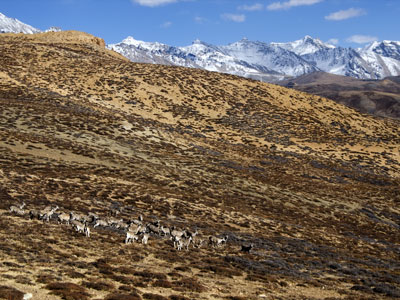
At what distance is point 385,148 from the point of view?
8306cm

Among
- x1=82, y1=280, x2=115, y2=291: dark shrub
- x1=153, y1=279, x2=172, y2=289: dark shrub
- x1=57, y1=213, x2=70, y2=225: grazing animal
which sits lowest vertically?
x1=153, y1=279, x2=172, y2=289: dark shrub

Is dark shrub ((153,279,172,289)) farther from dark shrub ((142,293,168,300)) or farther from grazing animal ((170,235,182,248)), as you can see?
grazing animal ((170,235,182,248))

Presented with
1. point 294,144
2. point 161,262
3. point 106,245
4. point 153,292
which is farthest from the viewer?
point 294,144

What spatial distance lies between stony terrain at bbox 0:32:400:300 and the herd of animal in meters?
0.59

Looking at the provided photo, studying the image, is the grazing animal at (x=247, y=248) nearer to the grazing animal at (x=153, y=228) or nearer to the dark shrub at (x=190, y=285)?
the grazing animal at (x=153, y=228)

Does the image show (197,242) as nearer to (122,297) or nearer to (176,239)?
(176,239)

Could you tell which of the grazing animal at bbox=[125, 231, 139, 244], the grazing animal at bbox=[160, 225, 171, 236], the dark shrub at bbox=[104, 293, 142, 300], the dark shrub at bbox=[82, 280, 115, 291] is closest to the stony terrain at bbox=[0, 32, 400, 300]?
the dark shrub at bbox=[82, 280, 115, 291]

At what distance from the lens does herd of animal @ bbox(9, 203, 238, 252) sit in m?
23.4

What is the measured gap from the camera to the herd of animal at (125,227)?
23.4 metres

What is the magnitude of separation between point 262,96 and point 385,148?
3464 cm

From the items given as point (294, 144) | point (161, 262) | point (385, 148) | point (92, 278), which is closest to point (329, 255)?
point (161, 262)

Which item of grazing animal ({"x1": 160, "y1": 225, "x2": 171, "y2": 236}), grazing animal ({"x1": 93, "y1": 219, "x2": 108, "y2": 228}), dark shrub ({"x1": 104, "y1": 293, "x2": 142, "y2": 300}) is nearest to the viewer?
dark shrub ({"x1": 104, "y1": 293, "x2": 142, "y2": 300})

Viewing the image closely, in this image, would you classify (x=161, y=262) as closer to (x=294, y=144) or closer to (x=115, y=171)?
(x=115, y=171)

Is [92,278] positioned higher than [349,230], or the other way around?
[92,278]
